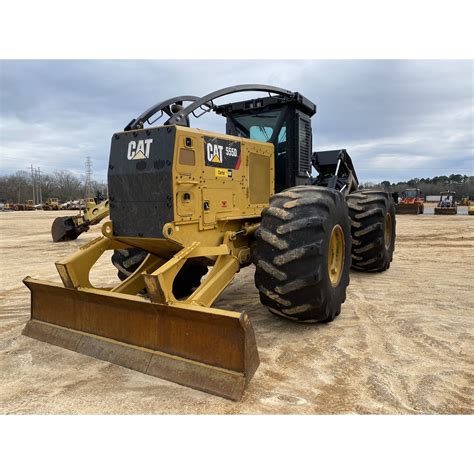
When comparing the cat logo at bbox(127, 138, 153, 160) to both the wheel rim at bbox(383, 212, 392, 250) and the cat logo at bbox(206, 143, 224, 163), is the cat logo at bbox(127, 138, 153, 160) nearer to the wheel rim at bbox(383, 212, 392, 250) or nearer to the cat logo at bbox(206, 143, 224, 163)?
the cat logo at bbox(206, 143, 224, 163)

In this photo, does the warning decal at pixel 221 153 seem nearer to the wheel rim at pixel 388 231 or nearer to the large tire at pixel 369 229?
the large tire at pixel 369 229

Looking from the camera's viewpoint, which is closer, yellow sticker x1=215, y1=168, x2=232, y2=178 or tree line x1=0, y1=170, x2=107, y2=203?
yellow sticker x1=215, y1=168, x2=232, y2=178

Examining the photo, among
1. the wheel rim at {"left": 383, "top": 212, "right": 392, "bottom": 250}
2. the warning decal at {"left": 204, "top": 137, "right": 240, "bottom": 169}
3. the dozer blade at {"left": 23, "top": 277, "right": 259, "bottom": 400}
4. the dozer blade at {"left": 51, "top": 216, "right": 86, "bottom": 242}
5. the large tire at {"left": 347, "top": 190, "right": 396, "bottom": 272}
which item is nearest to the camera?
the dozer blade at {"left": 23, "top": 277, "right": 259, "bottom": 400}

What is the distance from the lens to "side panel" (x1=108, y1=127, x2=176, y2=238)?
153 inches

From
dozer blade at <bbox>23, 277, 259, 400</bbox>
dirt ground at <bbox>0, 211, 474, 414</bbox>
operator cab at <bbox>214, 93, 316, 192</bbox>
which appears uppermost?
operator cab at <bbox>214, 93, 316, 192</bbox>

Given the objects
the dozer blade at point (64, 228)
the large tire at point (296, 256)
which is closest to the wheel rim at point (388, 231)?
the large tire at point (296, 256)

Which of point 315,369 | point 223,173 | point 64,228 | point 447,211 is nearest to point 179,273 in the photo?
point 223,173

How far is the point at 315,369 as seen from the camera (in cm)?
352

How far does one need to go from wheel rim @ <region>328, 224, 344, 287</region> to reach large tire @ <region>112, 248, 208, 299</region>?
5.24 ft

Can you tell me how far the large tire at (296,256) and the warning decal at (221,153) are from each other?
0.74 meters

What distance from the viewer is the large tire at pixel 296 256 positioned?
389cm

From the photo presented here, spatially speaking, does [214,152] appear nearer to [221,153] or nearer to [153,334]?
[221,153]

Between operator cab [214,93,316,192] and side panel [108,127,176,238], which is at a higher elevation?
operator cab [214,93,316,192]

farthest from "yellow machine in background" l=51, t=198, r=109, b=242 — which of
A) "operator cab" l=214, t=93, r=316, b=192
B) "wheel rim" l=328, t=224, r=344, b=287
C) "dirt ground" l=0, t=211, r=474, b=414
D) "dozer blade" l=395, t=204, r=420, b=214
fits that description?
"dozer blade" l=395, t=204, r=420, b=214
